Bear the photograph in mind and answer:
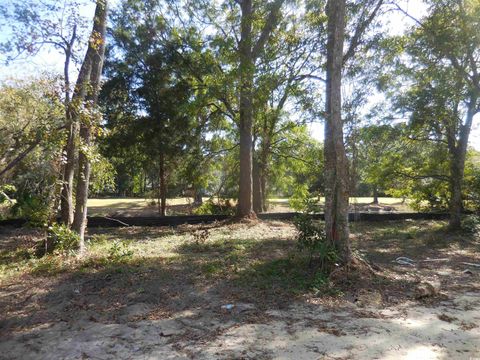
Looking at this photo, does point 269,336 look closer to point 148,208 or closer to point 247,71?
point 247,71

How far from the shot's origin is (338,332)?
4148mm

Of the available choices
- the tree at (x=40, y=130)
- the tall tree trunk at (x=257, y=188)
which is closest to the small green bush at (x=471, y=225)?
the tall tree trunk at (x=257, y=188)

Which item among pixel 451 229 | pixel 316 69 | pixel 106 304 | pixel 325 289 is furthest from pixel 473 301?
pixel 316 69

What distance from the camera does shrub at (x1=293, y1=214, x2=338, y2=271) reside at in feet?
20.2

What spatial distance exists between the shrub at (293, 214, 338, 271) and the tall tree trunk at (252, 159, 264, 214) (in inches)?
418

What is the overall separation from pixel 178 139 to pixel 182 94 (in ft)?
6.12

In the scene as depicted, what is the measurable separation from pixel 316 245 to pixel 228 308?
6.95 ft

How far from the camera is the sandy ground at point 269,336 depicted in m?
3.67

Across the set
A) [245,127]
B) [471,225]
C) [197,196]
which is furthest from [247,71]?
[197,196]

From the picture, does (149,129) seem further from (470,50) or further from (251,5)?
(470,50)

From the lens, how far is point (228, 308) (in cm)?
490

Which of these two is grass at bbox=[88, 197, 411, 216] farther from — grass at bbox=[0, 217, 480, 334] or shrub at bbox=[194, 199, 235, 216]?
grass at bbox=[0, 217, 480, 334]

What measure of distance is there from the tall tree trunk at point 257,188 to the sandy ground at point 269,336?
12.5 m

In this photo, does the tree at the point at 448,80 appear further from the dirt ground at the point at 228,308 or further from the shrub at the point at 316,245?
the shrub at the point at 316,245
